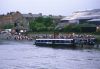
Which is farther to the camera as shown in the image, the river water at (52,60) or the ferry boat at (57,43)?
the ferry boat at (57,43)

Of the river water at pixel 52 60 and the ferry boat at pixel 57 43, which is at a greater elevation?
the ferry boat at pixel 57 43

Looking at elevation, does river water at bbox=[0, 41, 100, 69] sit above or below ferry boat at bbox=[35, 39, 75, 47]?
below

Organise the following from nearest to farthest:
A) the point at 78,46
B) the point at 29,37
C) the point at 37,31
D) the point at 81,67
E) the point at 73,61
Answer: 1. the point at 81,67
2. the point at 73,61
3. the point at 78,46
4. the point at 29,37
5. the point at 37,31

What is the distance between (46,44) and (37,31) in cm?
2781

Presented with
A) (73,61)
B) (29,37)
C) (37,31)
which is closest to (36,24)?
(37,31)

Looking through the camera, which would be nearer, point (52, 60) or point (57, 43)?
point (52, 60)

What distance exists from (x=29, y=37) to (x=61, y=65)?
39.2m

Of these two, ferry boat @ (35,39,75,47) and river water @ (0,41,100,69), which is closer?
river water @ (0,41,100,69)

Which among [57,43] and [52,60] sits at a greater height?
[57,43]

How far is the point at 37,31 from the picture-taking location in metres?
84.4

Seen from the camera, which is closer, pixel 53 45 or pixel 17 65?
pixel 17 65

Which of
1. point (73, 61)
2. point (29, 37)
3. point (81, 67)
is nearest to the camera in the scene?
point (81, 67)

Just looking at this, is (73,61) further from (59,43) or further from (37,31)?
(37,31)

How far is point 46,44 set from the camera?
5675 centimetres
